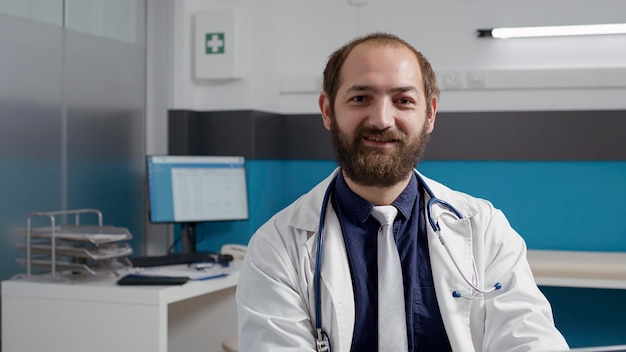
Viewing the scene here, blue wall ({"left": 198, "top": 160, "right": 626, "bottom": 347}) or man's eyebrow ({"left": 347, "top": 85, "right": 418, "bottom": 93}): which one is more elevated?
man's eyebrow ({"left": 347, "top": 85, "right": 418, "bottom": 93})

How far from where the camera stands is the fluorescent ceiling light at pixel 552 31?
355cm

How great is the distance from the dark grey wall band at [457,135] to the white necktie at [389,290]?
85.9 inches

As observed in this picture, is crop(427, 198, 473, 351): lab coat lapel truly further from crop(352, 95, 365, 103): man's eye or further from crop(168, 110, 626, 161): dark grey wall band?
crop(168, 110, 626, 161): dark grey wall band

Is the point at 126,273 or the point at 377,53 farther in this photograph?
the point at 126,273

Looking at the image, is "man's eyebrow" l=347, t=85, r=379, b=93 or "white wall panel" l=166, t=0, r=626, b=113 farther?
"white wall panel" l=166, t=0, r=626, b=113

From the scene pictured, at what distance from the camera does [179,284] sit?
2.79m

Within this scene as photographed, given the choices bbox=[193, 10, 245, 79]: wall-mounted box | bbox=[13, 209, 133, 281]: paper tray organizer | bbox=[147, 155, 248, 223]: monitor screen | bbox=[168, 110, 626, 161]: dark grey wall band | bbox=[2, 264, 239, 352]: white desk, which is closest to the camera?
bbox=[2, 264, 239, 352]: white desk

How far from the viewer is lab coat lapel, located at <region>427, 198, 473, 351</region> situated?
1.52 m

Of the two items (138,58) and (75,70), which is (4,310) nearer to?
(75,70)

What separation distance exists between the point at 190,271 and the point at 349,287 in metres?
1.63

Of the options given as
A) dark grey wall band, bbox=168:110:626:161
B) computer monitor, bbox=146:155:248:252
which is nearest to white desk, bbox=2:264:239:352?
computer monitor, bbox=146:155:248:252

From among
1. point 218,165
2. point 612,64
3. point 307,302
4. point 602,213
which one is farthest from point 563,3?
point 307,302

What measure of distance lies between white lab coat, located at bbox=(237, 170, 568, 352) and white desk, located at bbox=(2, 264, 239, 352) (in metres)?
1.12

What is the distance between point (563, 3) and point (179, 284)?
2.03 metres
